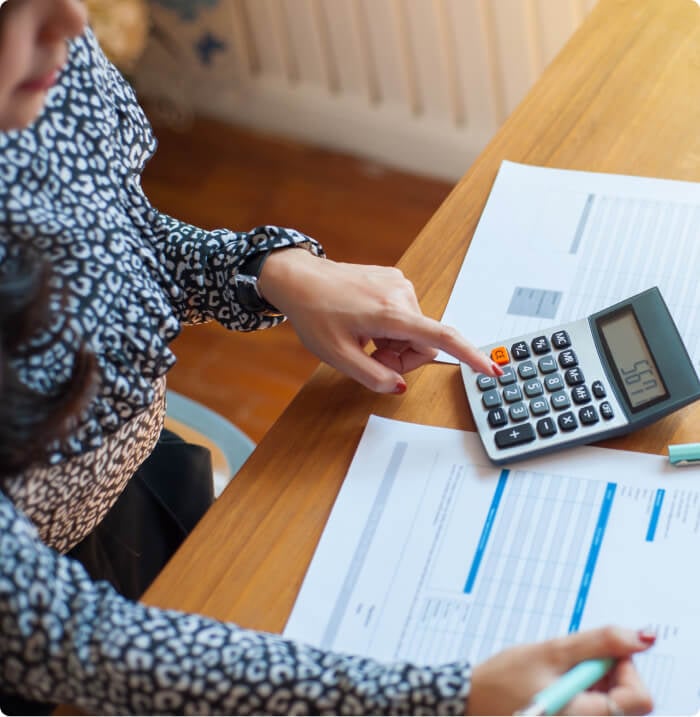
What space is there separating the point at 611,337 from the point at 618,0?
1.48 feet

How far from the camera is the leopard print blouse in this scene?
1.96ft

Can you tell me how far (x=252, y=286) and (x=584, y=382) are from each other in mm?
271

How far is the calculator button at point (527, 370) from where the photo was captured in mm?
731

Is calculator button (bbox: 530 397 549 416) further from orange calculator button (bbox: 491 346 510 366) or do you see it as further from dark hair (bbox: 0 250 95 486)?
dark hair (bbox: 0 250 95 486)

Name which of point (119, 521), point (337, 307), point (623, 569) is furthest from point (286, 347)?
point (623, 569)

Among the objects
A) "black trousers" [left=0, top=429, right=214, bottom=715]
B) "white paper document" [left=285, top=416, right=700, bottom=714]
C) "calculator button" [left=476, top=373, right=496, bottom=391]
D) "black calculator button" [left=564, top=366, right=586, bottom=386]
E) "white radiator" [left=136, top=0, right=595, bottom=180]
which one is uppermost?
"black calculator button" [left=564, top=366, right=586, bottom=386]

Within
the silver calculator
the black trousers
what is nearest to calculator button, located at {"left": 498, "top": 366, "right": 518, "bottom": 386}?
the silver calculator

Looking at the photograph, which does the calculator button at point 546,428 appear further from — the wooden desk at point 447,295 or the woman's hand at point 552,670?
the woman's hand at point 552,670

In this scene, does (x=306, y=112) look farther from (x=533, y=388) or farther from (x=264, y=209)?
(x=533, y=388)

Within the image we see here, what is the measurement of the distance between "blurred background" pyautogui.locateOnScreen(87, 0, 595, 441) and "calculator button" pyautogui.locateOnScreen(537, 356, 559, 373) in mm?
989

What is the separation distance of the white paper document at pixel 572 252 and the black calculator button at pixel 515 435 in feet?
0.31

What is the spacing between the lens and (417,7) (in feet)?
5.57

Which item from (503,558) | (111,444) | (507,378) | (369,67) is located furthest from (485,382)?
(369,67)

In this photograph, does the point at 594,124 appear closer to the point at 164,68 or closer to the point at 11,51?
the point at 11,51
